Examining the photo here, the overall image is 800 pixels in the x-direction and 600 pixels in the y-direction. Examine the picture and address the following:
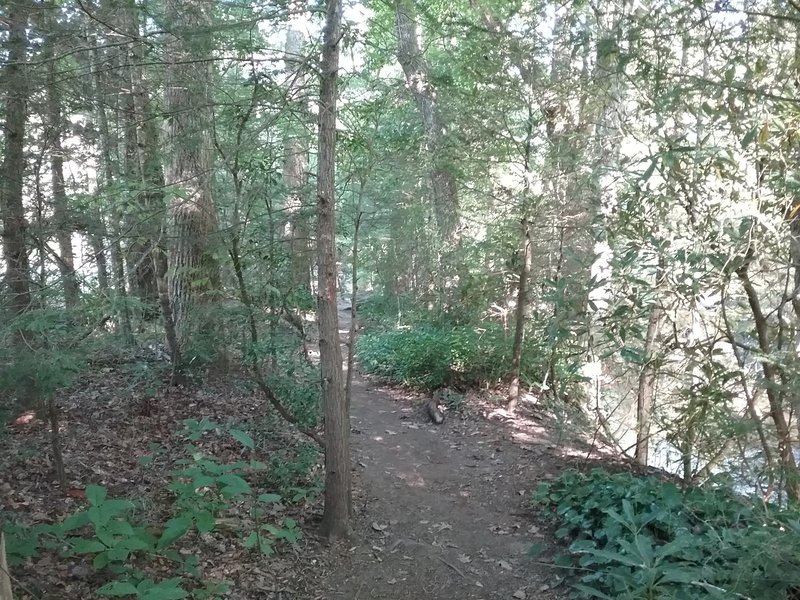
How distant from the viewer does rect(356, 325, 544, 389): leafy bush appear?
9.97m

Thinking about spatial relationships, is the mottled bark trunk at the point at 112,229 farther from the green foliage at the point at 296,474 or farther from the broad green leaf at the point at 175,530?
the green foliage at the point at 296,474

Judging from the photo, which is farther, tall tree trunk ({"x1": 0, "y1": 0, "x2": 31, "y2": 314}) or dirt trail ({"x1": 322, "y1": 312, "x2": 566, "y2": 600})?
dirt trail ({"x1": 322, "y1": 312, "x2": 566, "y2": 600})

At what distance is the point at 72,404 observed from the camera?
6871 mm

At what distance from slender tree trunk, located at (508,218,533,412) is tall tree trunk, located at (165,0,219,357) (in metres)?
4.56

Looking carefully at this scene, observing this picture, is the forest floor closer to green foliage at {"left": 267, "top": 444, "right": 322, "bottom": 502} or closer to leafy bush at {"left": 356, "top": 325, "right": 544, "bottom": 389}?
green foliage at {"left": 267, "top": 444, "right": 322, "bottom": 502}

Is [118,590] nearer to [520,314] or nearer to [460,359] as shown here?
[520,314]

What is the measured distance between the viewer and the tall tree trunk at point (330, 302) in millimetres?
4965

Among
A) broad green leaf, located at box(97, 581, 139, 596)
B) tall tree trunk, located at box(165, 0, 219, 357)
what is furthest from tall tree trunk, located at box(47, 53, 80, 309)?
broad green leaf, located at box(97, 581, 139, 596)

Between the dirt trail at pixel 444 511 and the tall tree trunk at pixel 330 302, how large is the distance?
0.52 metres

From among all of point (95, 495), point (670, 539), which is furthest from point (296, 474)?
point (670, 539)

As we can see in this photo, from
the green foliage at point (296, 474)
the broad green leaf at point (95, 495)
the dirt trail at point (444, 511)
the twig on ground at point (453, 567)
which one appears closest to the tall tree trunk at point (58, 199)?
the broad green leaf at point (95, 495)

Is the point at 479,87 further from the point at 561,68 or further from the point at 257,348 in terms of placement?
the point at 257,348

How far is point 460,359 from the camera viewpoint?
1025 cm

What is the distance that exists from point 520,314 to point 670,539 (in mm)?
4972
